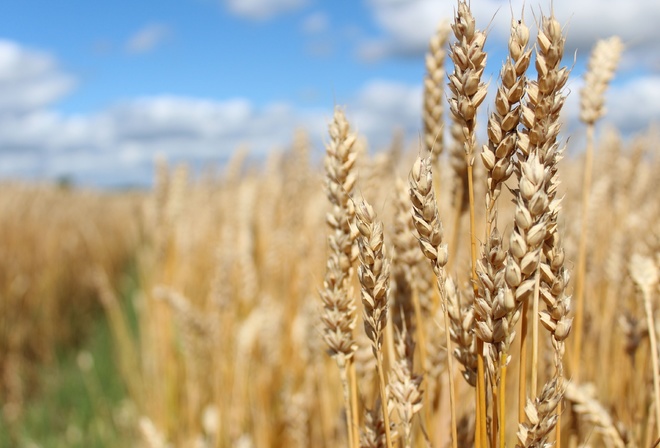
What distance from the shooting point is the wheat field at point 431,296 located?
68 centimetres

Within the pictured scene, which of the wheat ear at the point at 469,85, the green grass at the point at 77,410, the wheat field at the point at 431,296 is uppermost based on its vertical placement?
the wheat ear at the point at 469,85

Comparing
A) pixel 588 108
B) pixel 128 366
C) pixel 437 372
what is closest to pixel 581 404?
pixel 437 372

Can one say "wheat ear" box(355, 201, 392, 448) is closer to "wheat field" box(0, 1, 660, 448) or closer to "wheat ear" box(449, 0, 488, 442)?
"wheat field" box(0, 1, 660, 448)

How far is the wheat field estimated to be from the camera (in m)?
0.68

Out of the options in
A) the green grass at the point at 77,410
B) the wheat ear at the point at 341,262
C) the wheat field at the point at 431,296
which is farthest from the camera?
the green grass at the point at 77,410

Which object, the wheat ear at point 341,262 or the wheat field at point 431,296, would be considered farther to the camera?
the wheat ear at point 341,262

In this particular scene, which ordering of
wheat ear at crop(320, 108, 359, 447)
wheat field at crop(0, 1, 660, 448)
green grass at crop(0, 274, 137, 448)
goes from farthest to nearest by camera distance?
1. green grass at crop(0, 274, 137, 448)
2. wheat ear at crop(320, 108, 359, 447)
3. wheat field at crop(0, 1, 660, 448)

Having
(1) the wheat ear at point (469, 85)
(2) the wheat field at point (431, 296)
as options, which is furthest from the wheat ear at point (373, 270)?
(1) the wheat ear at point (469, 85)

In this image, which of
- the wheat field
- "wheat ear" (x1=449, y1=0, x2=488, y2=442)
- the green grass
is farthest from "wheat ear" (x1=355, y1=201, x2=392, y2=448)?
the green grass

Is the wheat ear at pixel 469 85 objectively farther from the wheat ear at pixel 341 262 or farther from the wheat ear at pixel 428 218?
the wheat ear at pixel 341 262

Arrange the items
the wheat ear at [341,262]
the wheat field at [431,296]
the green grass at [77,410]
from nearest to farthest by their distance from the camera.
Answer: the wheat field at [431,296] < the wheat ear at [341,262] < the green grass at [77,410]

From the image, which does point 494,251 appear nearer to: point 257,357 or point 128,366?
point 257,357

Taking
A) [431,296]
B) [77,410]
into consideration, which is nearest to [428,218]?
[431,296]

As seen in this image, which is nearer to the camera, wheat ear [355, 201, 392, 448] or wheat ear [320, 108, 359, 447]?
wheat ear [355, 201, 392, 448]
